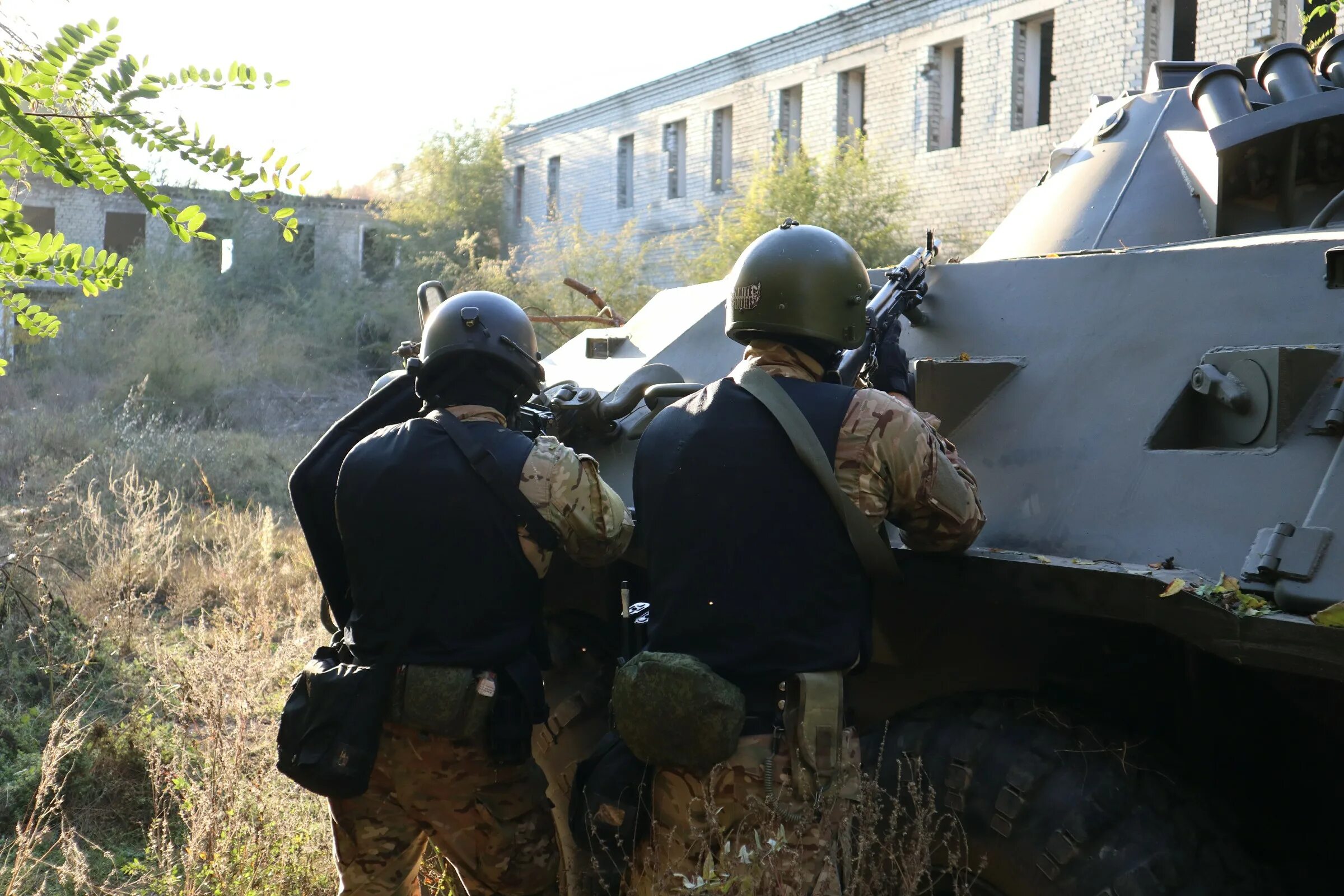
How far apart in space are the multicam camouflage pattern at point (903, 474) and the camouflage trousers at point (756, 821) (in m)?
0.48

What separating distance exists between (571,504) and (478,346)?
471 millimetres

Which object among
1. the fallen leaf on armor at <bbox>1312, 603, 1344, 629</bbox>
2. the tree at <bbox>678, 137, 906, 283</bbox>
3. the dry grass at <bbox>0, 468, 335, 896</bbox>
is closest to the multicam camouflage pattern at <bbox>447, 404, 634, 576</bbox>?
the dry grass at <bbox>0, 468, 335, 896</bbox>

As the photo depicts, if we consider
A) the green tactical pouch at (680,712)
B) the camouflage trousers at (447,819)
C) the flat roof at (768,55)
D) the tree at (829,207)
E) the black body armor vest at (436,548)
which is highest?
the flat roof at (768,55)

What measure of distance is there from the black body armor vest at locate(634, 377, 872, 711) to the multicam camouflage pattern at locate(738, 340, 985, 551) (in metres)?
0.05

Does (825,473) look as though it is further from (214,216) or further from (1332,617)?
(214,216)

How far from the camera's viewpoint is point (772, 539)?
2.71 meters

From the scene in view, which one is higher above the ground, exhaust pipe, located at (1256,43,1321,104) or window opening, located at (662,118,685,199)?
window opening, located at (662,118,685,199)

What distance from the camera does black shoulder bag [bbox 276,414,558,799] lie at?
3.00m

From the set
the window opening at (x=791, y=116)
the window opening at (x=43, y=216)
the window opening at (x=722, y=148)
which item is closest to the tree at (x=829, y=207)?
the window opening at (x=791, y=116)

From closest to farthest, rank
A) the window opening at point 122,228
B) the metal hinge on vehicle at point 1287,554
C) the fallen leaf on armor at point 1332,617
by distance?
the fallen leaf on armor at point 1332,617
the metal hinge on vehicle at point 1287,554
the window opening at point 122,228

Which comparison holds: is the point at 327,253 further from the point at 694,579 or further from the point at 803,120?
the point at 694,579

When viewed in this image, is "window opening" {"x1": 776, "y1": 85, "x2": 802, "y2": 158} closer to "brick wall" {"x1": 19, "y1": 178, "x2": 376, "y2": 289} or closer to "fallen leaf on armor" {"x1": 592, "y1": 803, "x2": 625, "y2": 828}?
"brick wall" {"x1": 19, "y1": 178, "x2": 376, "y2": 289}

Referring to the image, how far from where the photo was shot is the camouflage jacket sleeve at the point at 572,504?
307 cm

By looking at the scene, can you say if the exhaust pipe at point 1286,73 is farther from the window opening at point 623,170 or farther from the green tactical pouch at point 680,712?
the window opening at point 623,170
